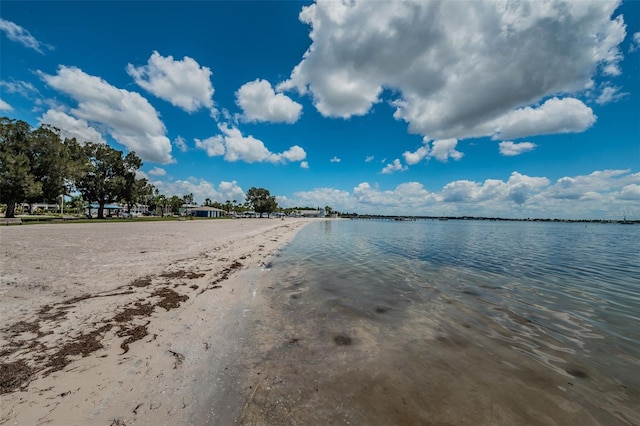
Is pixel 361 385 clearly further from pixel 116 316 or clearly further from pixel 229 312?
pixel 116 316

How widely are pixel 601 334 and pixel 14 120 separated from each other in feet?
204

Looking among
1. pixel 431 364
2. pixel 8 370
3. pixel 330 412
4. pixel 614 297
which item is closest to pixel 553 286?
pixel 614 297

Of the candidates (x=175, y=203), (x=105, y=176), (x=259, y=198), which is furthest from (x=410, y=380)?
(x=175, y=203)

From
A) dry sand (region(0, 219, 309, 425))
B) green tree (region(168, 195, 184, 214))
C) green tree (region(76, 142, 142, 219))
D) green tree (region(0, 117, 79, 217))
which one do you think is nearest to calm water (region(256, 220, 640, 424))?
dry sand (region(0, 219, 309, 425))

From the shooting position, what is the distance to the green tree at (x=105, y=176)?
170 feet

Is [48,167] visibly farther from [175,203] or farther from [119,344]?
[175,203]

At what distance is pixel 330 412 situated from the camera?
3758 mm

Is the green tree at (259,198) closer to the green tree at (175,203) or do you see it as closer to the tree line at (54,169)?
the green tree at (175,203)

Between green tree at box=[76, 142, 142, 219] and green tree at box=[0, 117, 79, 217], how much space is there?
8.76m

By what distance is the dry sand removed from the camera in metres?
3.59

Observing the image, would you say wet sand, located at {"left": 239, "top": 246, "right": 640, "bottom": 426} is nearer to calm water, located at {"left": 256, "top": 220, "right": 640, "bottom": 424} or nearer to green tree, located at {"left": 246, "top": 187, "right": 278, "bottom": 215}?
calm water, located at {"left": 256, "top": 220, "right": 640, "bottom": 424}

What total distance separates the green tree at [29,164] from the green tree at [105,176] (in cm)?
876

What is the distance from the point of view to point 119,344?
5234 mm

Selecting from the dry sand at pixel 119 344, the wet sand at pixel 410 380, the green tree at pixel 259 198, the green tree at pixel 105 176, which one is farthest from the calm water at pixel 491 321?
the green tree at pixel 259 198
